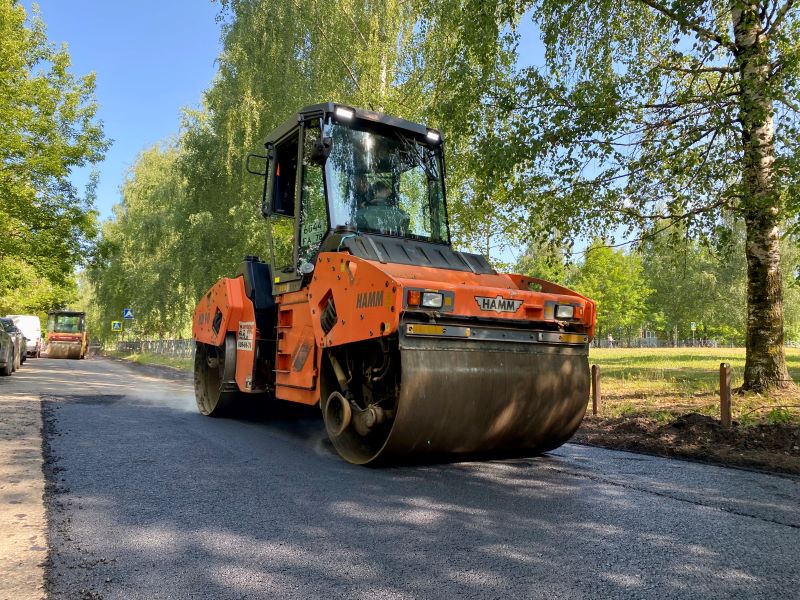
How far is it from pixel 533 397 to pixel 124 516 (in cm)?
311

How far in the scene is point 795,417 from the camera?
301 inches

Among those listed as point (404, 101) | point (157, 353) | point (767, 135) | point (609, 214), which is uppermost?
point (404, 101)

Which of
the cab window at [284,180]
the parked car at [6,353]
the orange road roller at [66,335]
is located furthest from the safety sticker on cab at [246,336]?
the orange road roller at [66,335]

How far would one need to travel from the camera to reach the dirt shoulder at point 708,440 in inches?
240

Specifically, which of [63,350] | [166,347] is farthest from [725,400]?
[63,350]

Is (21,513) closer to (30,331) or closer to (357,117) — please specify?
(357,117)

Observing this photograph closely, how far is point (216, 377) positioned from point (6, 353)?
9.80 m

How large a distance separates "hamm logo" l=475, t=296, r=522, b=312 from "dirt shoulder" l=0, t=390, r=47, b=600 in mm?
3265

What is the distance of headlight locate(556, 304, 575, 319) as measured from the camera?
212 inches

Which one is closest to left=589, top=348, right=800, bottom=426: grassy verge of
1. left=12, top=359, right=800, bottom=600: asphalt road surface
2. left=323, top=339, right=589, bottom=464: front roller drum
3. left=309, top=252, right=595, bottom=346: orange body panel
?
left=12, top=359, right=800, bottom=600: asphalt road surface

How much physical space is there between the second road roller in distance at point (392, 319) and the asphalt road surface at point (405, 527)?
46 centimetres

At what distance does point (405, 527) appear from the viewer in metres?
3.65

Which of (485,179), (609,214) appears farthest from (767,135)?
(485,179)

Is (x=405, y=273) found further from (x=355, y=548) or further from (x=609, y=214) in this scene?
(x=609, y=214)
